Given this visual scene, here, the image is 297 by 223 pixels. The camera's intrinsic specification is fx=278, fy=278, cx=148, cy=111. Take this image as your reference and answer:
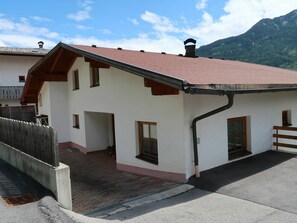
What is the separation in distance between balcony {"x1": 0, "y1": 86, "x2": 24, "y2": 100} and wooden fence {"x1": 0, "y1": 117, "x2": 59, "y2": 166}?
1457cm

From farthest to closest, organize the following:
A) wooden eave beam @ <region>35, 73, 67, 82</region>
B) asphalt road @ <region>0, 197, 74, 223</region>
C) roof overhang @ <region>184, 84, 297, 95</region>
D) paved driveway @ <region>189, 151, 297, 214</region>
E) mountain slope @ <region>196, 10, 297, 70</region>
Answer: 1. mountain slope @ <region>196, 10, 297, 70</region>
2. wooden eave beam @ <region>35, 73, 67, 82</region>
3. roof overhang @ <region>184, 84, 297, 95</region>
4. paved driveway @ <region>189, 151, 297, 214</region>
5. asphalt road @ <region>0, 197, 74, 223</region>

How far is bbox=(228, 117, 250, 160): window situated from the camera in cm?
975

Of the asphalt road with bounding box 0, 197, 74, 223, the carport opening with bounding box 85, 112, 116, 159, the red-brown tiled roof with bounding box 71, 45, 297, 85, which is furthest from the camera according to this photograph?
the carport opening with bounding box 85, 112, 116, 159

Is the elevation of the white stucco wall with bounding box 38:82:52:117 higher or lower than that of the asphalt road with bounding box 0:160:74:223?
higher

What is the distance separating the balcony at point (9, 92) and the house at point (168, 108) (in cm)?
1019

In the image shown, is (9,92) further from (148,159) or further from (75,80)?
(148,159)

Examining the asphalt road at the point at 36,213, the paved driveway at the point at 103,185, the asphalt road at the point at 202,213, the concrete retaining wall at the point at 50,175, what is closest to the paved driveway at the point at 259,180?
the asphalt road at the point at 202,213

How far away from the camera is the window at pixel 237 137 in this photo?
9750 mm

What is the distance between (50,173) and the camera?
6.40m

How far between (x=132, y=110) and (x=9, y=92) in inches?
716

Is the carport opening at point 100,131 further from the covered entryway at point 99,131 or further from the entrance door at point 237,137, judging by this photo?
the entrance door at point 237,137

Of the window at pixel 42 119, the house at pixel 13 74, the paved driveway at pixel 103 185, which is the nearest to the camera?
the paved driveway at pixel 103 185

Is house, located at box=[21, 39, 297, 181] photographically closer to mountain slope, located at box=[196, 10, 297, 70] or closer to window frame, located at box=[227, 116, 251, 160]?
window frame, located at box=[227, 116, 251, 160]

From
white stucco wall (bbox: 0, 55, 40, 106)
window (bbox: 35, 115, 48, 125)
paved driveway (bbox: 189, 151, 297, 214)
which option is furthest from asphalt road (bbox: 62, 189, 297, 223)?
white stucco wall (bbox: 0, 55, 40, 106)
